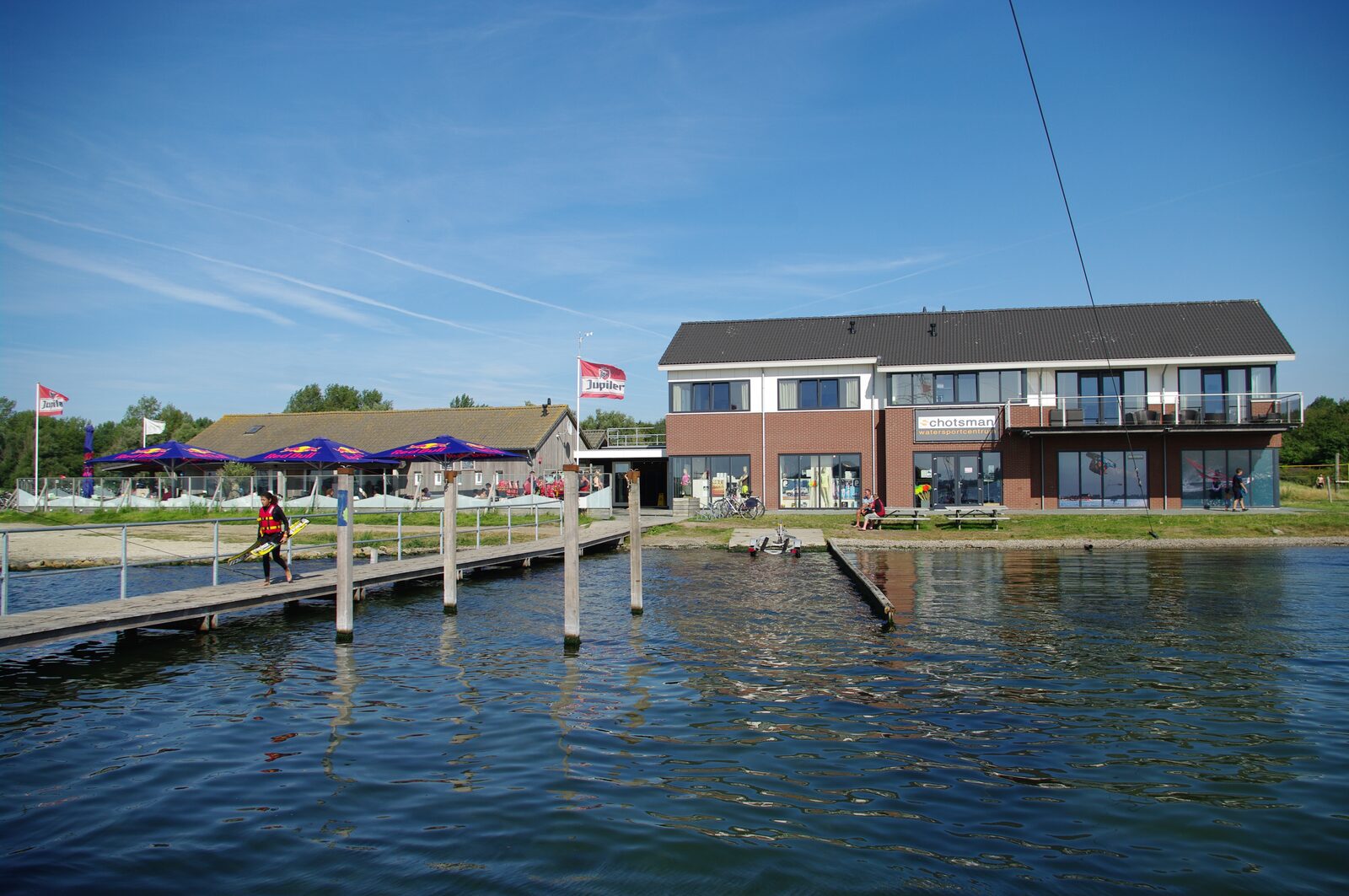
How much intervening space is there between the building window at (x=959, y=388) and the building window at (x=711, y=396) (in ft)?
20.4

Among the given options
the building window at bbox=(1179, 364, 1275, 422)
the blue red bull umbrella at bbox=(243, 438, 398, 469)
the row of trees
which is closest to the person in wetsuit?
the blue red bull umbrella at bbox=(243, 438, 398, 469)

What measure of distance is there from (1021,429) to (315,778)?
3254cm

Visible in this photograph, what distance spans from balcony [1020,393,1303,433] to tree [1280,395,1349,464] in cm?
3127

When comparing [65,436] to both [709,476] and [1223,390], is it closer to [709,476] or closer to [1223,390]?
[709,476]

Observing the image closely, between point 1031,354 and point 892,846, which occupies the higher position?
point 1031,354

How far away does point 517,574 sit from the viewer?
24.2 m

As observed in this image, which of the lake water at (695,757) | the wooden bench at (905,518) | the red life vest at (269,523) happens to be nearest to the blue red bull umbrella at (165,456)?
the red life vest at (269,523)

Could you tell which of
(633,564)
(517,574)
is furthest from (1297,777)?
(517,574)

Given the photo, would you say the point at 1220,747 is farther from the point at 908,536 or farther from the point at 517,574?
the point at 908,536

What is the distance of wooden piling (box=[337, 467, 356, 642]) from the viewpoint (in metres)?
14.8

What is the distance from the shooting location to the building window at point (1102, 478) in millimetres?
36375

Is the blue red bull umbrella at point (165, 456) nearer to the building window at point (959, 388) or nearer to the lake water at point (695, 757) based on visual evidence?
the lake water at point (695, 757)

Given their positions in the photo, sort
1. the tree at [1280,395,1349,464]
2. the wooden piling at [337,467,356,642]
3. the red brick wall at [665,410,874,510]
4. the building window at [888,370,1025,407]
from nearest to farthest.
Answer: the wooden piling at [337,467,356,642] < the building window at [888,370,1025,407] < the red brick wall at [665,410,874,510] < the tree at [1280,395,1349,464]

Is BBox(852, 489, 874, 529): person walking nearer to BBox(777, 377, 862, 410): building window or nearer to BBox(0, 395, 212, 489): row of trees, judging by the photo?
BBox(777, 377, 862, 410): building window
